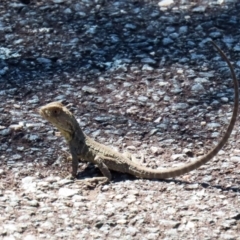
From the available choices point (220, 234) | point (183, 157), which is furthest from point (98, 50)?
point (220, 234)

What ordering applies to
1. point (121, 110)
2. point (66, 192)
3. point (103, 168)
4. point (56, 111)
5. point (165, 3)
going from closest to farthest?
point (66, 192), point (103, 168), point (56, 111), point (121, 110), point (165, 3)

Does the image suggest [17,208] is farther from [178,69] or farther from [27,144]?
[178,69]

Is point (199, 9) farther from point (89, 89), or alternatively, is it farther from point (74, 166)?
point (74, 166)

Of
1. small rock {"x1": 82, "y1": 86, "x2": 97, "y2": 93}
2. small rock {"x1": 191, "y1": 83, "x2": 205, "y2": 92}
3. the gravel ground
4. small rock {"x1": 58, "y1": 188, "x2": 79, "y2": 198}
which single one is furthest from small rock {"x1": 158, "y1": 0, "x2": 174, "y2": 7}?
small rock {"x1": 58, "y1": 188, "x2": 79, "y2": 198}

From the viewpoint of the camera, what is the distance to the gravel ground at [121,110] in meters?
4.59

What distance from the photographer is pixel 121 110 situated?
5.86m

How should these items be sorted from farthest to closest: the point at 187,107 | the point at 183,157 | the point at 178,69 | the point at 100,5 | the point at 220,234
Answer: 1. the point at 100,5
2. the point at 178,69
3. the point at 187,107
4. the point at 183,157
5. the point at 220,234

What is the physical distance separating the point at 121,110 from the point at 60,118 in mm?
826


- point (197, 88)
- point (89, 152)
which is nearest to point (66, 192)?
point (89, 152)

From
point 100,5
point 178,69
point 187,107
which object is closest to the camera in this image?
point 187,107

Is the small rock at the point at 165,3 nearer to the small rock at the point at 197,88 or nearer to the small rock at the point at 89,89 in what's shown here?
the small rock at the point at 197,88

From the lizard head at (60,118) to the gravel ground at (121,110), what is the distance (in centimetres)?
21

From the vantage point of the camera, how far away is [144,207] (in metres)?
4.68

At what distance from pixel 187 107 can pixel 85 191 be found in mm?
1379
